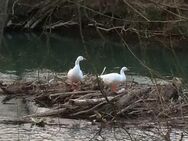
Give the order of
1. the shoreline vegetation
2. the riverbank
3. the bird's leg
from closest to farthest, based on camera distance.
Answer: the shoreline vegetation
the riverbank
the bird's leg

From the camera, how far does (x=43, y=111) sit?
31.9ft

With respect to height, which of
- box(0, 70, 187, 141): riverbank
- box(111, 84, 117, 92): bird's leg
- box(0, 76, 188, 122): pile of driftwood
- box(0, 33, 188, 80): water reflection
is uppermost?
box(0, 33, 188, 80): water reflection

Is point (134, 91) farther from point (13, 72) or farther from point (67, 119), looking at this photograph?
point (13, 72)

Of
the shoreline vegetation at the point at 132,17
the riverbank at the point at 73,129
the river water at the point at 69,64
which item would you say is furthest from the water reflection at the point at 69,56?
the shoreline vegetation at the point at 132,17

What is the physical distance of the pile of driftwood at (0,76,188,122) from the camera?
9445mm

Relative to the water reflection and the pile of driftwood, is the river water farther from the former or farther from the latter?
the pile of driftwood

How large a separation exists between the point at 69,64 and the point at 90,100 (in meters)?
11.8

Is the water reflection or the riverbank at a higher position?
the water reflection

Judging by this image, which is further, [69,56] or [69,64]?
[69,56]

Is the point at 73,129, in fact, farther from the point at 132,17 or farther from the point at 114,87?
the point at 132,17

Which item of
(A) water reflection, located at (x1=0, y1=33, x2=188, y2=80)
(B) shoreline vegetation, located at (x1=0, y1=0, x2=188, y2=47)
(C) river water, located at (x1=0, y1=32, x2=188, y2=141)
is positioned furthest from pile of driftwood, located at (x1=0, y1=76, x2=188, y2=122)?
(A) water reflection, located at (x1=0, y1=33, x2=188, y2=80)

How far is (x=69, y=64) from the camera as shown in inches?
837

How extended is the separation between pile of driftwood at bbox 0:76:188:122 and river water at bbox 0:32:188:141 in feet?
→ 0.82

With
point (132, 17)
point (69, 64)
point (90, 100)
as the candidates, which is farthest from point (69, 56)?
point (132, 17)
